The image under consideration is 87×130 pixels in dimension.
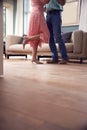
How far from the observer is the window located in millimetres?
4735

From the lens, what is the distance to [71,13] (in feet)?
15.8

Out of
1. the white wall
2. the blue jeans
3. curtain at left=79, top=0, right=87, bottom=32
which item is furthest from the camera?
the white wall

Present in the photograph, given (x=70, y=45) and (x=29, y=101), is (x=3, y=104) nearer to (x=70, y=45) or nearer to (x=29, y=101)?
(x=29, y=101)

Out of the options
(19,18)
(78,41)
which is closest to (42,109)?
(78,41)

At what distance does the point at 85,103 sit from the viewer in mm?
739

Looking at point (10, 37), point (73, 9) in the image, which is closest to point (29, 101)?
point (10, 37)

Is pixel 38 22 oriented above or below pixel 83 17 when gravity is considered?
below

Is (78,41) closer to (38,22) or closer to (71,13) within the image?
(38,22)

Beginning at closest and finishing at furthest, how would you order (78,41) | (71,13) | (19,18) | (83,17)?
(78,41) < (83,17) < (71,13) < (19,18)

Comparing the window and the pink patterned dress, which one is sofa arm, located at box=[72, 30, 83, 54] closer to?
the pink patterned dress

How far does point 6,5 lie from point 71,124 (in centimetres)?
590

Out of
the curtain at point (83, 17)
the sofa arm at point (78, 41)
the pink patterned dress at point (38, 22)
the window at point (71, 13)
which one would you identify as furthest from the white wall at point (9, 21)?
the pink patterned dress at point (38, 22)

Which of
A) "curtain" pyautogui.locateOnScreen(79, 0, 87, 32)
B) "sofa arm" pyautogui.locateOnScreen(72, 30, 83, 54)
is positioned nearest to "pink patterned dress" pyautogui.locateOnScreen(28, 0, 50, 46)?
"sofa arm" pyautogui.locateOnScreen(72, 30, 83, 54)

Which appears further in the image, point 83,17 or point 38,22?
point 83,17
